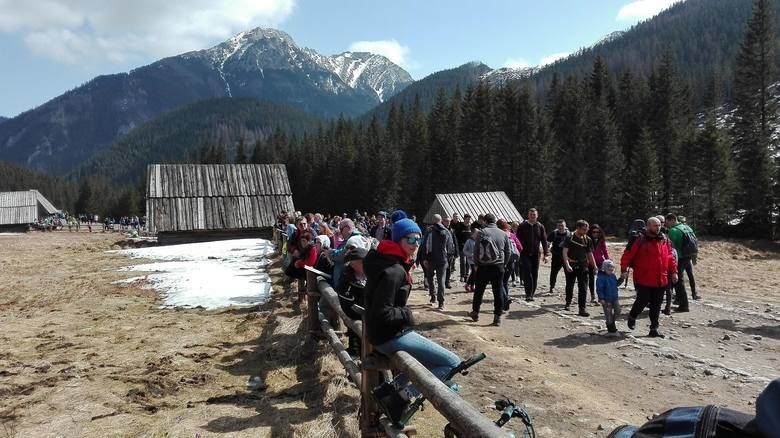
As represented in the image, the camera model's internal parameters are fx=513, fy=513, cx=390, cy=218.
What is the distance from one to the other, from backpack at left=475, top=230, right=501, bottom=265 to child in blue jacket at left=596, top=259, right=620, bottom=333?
6.27 ft

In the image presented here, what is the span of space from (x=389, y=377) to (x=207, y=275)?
12714mm

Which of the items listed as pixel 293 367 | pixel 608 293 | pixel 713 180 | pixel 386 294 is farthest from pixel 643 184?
pixel 386 294

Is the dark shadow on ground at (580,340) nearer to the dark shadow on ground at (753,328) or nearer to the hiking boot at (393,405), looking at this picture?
the dark shadow on ground at (753,328)

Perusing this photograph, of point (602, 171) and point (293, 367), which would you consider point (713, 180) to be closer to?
point (602, 171)

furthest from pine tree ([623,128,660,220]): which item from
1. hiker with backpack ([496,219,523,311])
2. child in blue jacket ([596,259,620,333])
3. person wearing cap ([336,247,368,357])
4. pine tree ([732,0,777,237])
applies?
person wearing cap ([336,247,368,357])

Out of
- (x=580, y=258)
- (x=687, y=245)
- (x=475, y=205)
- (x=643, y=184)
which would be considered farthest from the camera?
(x=643, y=184)

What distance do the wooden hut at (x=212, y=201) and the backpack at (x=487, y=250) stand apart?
83.2 feet

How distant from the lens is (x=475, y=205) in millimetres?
25188

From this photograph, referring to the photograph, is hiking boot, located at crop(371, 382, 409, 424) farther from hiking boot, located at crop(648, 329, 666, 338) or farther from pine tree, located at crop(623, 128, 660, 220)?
pine tree, located at crop(623, 128, 660, 220)

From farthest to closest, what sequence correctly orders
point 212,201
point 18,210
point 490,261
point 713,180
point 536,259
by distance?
point 18,210 → point 713,180 → point 212,201 → point 536,259 → point 490,261

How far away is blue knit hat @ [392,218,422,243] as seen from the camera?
174 inches

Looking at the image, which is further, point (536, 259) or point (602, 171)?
point (602, 171)

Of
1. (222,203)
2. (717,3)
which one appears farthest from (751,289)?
(717,3)

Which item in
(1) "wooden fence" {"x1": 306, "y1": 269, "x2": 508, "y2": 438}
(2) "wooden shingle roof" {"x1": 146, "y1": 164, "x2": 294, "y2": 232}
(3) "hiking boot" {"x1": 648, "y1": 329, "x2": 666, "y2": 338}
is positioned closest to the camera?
(1) "wooden fence" {"x1": 306, "y1": 269, "x2": 508, "y2": 438}
